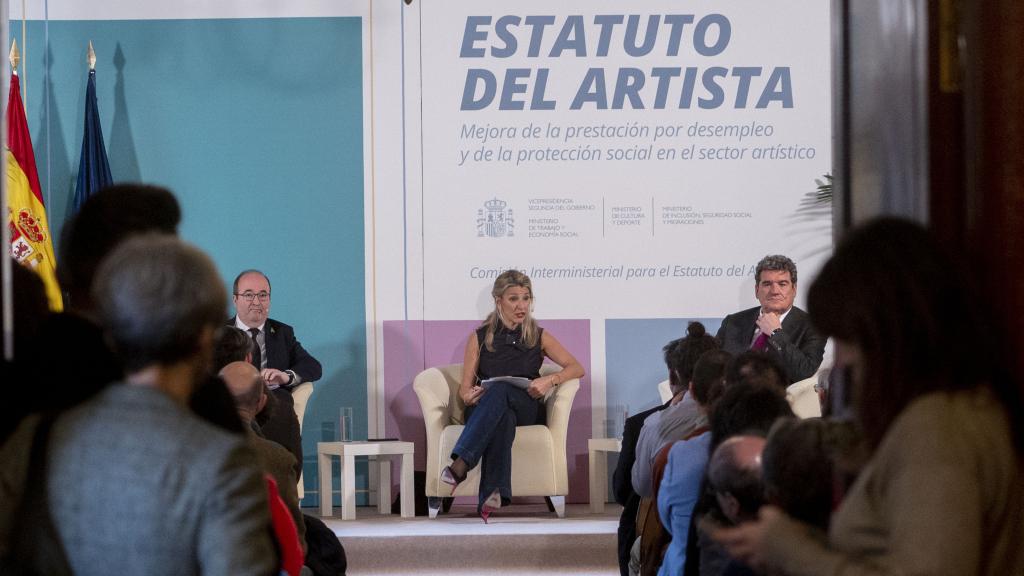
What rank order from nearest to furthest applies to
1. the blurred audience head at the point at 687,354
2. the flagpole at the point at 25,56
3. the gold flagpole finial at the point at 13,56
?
the blurred audience head at the point at 687,354 < the gold flagpole finial at the point at 13,56 < the flagpole at the point at 25,56

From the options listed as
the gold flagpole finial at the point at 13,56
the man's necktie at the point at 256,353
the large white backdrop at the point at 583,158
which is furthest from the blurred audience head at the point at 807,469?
the gold flagpole finial at the point at 13,56

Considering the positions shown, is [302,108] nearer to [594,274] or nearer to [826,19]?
[594,274]

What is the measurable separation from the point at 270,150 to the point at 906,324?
6.90 m

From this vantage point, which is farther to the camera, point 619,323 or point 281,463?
point 619,323

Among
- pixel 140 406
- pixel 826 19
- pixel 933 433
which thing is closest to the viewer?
pixel 933 433

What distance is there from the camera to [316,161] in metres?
8.04

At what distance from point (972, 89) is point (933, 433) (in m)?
0.47

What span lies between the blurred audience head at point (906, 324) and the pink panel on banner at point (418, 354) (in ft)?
21.4

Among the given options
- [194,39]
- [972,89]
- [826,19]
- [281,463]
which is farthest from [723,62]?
[972,89]

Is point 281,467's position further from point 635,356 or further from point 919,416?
point 635,356

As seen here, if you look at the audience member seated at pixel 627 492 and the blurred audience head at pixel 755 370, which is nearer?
the blurred audience head at pixel 755 370

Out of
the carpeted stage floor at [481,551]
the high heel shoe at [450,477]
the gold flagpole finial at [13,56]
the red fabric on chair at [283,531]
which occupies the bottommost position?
the carpeted stage floor at [481,551]

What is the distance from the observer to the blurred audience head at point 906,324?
149 cm

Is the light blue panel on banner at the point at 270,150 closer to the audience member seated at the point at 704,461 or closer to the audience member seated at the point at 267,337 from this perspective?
the audience member seated at the point at 267,337
